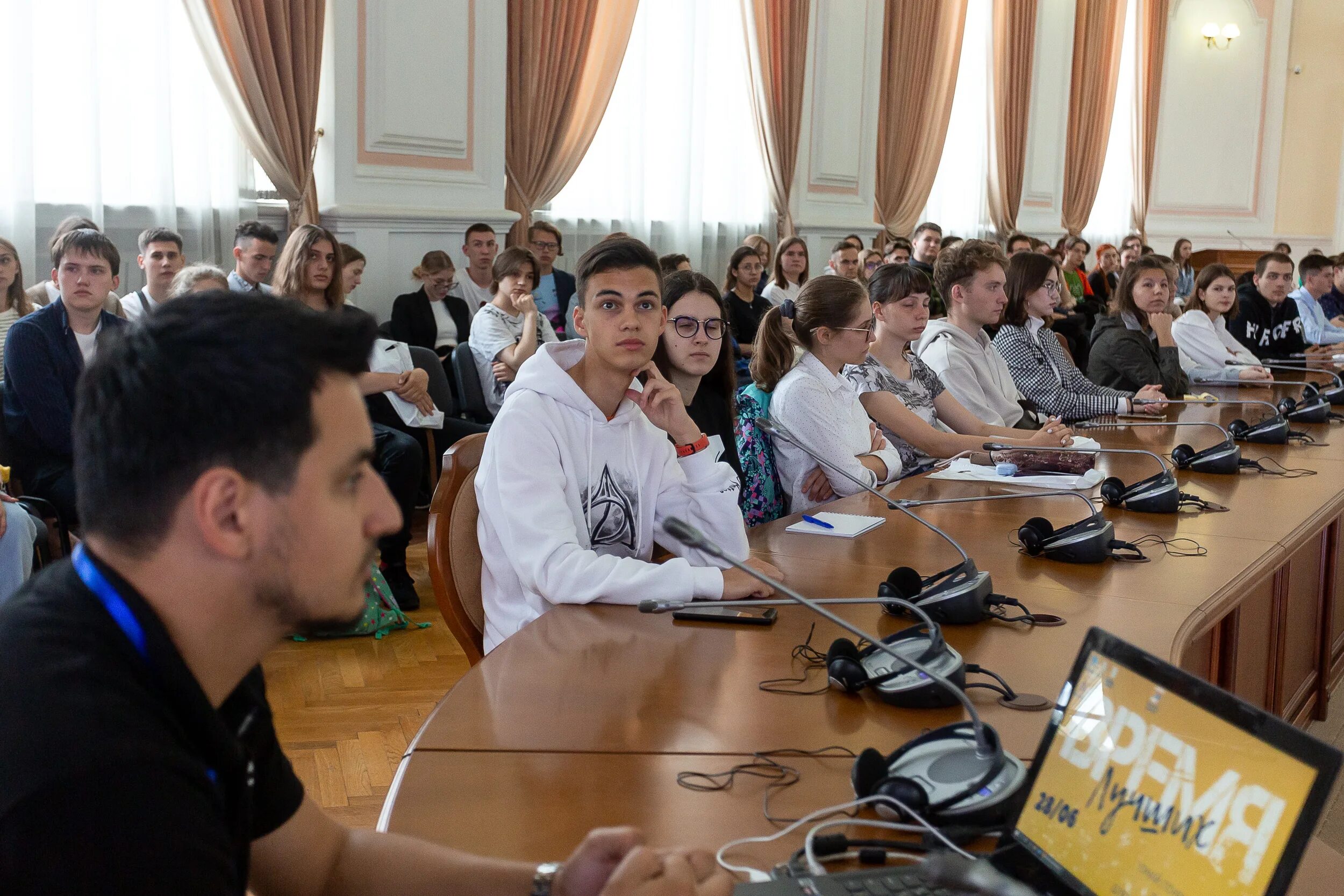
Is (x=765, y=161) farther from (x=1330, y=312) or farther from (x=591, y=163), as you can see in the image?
(x=1330, y=312)

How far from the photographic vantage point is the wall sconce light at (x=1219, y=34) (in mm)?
12250

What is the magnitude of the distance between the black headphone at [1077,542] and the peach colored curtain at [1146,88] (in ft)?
35.8

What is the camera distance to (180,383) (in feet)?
2.56

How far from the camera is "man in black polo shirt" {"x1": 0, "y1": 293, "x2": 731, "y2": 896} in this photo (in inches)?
27.3

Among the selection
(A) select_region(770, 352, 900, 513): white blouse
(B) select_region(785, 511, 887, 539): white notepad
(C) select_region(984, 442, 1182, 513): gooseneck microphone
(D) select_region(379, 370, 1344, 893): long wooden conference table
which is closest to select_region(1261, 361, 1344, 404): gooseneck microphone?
(D) select_region(379, 370, 1344, 893): long wooden conference table

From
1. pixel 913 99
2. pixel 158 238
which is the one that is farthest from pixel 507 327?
pixel 913 99

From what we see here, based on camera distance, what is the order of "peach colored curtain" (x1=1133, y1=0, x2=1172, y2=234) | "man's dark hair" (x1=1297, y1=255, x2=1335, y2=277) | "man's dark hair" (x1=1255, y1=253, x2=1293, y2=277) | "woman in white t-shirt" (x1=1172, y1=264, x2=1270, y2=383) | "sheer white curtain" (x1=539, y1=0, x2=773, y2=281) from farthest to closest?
"peach colored curtain" (x1=1133, y1=0, x2=1172, y2=234)
"man's dark hair" (x1=1297, y1=255, x2=1335, y2=277)
"man's dark hair" (x1=1255, y1=253, x2=1293, y2=277)
"sheer white curtain" (x1=539, y1=0, x2=773, y2=281)
"woman in white t-shirt" (x1=1172, y1=264, x2=1270, y2=383)

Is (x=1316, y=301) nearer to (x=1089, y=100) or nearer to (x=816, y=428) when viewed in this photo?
(x=1089, y=100)

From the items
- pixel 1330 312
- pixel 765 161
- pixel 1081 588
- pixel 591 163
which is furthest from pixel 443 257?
pixel 1330 312

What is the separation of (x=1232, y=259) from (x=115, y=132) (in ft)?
34.3

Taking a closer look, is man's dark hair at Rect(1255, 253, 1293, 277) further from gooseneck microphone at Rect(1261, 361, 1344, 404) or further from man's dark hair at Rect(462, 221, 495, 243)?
man's dark hair at Rect(462, 221, 495, 243)

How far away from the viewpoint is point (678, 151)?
6824 mm

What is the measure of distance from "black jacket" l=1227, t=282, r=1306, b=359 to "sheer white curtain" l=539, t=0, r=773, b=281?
2.75 meters

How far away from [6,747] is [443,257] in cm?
451
